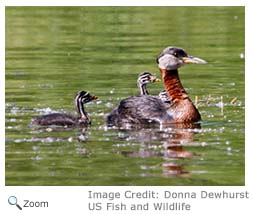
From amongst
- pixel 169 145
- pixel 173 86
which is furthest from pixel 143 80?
pixel 169 145

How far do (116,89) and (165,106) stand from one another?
1461 mm

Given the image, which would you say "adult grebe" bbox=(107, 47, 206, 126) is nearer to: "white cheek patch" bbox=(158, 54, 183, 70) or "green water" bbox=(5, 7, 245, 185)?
"white cheek patch" bbox=(158, 54, 183, 70)

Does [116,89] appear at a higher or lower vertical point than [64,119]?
higher

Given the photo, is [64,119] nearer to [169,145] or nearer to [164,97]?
[169,145]

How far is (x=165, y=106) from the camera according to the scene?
13320mm

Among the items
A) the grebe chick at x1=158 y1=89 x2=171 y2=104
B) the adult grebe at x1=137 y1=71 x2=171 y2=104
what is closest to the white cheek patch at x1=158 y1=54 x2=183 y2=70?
the grebe chick at x1=158 y1=89 x2=171 y2=104

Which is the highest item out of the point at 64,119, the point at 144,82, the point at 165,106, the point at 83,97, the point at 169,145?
the point at 144,82

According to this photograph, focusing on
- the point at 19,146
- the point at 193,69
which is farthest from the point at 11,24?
the point at 19,146

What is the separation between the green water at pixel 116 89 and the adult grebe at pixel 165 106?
0.87 ft
